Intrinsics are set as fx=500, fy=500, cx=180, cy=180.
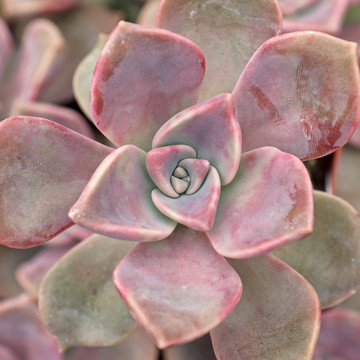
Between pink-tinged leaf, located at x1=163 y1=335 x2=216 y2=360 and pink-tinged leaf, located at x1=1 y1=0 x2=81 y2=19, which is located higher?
pink-tinged leaf, located at x1=1 y1=0 x2=81 y2=19

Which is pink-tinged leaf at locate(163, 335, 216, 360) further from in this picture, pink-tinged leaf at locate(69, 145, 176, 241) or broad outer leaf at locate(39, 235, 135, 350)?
pink-tinged leaf at locate(69, 145, 176, 241)

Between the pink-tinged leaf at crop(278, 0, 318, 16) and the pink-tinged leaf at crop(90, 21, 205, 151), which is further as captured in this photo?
the pink-tinged leaf at crop(278, 0, 318, 16)

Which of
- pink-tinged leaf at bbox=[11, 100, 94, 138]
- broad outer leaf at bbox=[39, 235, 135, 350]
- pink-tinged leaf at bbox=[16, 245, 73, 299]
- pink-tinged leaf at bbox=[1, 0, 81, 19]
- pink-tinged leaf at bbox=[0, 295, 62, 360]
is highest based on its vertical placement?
pink-tinged leaf at bbox=[1, 0, 81, 19]

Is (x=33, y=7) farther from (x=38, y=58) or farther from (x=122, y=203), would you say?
(x=122, y=203)

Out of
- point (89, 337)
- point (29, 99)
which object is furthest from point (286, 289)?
point (29, 99)

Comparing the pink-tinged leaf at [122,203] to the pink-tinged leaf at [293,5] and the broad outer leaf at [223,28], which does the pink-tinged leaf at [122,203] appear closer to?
the broad outer leaf at [223,28]

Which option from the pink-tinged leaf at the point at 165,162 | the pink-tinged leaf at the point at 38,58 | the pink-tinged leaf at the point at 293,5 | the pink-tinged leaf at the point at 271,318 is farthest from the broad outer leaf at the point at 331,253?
the pink-tinged leaf at the point at 38,58

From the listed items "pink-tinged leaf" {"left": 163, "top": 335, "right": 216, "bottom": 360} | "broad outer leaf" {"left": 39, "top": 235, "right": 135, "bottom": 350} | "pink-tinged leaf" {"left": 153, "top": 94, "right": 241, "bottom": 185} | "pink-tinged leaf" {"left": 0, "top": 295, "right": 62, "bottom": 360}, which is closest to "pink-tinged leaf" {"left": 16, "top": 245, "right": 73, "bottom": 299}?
"pink-tinged leaf" {"left": 0, "top": 295, "right": 62, "bottom": 360}
